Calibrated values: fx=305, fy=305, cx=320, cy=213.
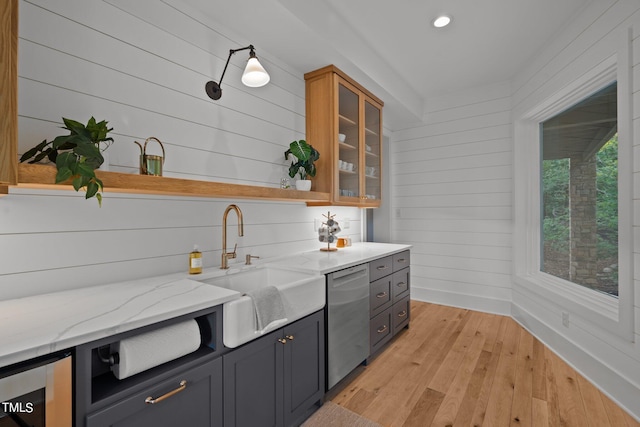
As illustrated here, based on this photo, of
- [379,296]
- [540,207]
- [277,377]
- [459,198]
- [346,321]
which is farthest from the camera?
[459,198]

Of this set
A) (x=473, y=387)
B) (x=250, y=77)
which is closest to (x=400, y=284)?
(x=473, y=387)

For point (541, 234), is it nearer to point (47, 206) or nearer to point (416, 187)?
point (416, 187)

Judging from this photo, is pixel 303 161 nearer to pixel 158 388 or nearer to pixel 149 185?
pixel 149 185

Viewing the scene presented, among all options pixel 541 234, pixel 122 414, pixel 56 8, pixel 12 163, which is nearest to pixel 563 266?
pixel 541 234

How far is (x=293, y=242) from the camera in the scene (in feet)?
8.46

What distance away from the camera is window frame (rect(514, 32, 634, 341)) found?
1871 mm

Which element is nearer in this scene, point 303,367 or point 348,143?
point 303,367

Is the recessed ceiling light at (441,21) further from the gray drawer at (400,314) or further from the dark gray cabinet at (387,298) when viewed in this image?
the gray drawer at (400,314)

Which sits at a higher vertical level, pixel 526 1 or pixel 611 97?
pixel 526 1

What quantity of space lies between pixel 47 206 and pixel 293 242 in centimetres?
161

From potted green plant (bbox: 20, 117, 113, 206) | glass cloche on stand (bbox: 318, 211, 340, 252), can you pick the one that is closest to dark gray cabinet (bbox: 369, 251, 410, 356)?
glass cloche on stand (bbox: 318, 211, 340, 252)

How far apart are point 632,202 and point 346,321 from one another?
74.8 inches

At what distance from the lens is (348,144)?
9.04 feet

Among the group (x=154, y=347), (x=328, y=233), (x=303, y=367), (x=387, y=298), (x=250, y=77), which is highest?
(x=250, y=77)
